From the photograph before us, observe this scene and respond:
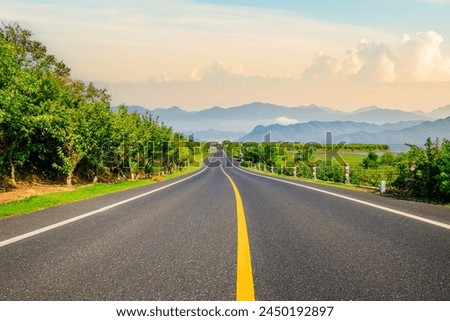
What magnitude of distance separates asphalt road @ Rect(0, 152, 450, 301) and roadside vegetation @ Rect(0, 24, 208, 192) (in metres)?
12.6

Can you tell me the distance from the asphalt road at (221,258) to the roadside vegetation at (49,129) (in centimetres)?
1263

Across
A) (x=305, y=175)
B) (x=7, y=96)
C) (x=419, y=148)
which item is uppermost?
(x=7, y=96)

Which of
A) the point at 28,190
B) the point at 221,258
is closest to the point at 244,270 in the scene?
the point at 221,258

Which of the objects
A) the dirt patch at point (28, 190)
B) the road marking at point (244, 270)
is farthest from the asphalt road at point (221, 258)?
the dirt patch at point (28, 190)

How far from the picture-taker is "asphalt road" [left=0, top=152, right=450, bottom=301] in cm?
314

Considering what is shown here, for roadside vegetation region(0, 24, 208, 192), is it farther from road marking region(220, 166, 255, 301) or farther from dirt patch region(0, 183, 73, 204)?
road marking region(220, 166, 255, 301)

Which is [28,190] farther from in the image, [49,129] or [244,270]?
[244,270]

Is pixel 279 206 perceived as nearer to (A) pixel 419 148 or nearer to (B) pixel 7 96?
(A) pixel 419 148

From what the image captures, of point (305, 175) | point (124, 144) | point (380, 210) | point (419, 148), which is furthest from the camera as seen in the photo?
point (305, 175)

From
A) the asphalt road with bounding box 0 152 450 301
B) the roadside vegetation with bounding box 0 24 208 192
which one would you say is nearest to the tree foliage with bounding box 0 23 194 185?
the roadside vegetation with bounding box 0 24 208 192

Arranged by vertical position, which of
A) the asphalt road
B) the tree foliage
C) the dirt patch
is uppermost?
the tree foliage
